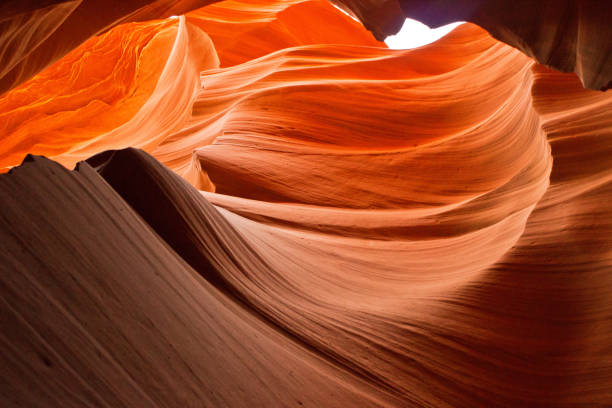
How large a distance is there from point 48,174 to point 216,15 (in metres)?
6.58

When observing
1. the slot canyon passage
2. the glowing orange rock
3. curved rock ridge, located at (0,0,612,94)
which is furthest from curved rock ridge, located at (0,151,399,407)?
the glowing orange rock

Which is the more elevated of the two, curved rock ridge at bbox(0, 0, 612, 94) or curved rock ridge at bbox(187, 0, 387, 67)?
curved rock ridge at bbox(187, 0, 387, 67)

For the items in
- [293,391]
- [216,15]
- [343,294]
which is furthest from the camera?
[216,15]

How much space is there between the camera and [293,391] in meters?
1.37

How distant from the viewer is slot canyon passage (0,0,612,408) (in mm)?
1108

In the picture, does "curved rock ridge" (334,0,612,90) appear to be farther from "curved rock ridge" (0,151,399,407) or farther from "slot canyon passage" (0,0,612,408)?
"curved rock ridge" (0,151,399,407)

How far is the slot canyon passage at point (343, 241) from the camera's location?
111cm

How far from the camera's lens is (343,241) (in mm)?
2742

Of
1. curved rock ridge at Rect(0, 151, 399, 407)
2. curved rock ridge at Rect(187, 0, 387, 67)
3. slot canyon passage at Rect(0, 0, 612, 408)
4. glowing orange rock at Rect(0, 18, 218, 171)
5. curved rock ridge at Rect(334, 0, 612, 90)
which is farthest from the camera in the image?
curved rock ridge at Rect(187, 0, 387, 67)

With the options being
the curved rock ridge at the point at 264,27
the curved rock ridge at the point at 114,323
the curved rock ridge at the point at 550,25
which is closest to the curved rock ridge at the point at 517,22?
the curved rock ridge at the point at 550,25

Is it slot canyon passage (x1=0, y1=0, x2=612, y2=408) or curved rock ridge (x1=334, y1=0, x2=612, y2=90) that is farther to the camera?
curved rock ridge (x1=334, y1=0, x2=612, y2=90)

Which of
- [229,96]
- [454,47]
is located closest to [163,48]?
[229,96]

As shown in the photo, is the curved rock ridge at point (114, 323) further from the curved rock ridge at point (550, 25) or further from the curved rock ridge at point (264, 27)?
the curved rock ridge at point (264, 27)

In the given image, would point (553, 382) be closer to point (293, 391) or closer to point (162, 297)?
point (293, 391)
